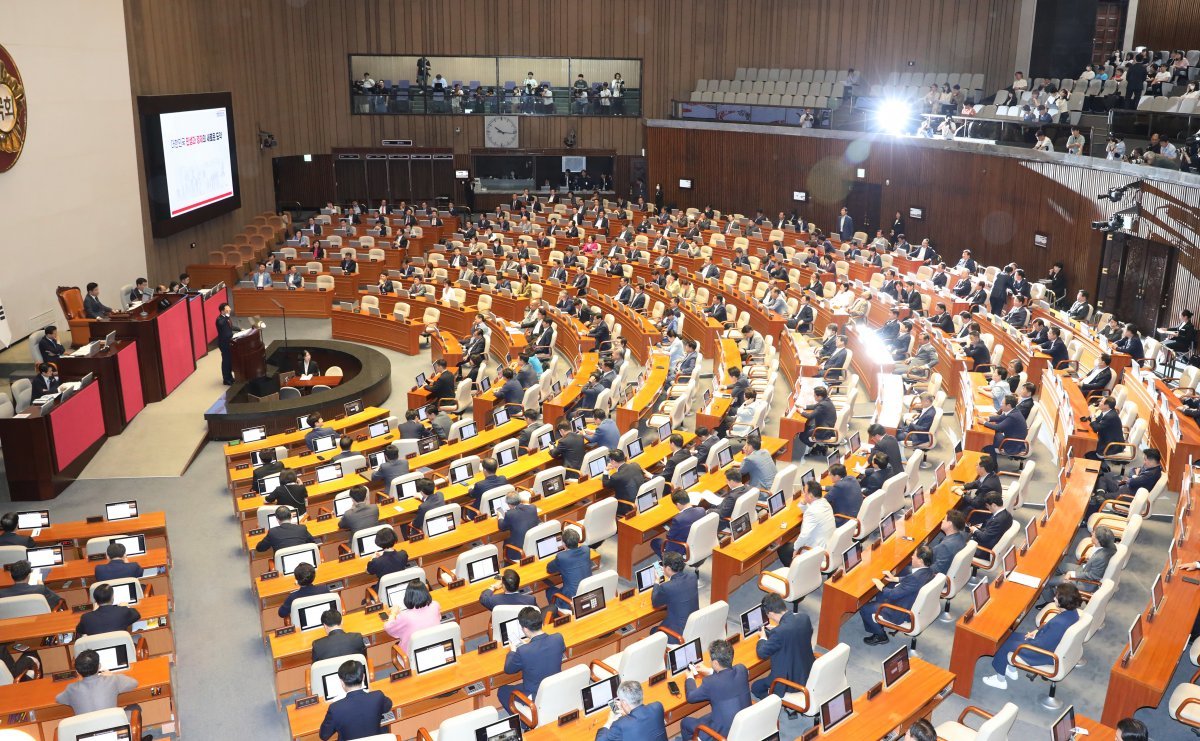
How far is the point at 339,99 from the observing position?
34.5 meters

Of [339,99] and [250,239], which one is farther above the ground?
[339,99]

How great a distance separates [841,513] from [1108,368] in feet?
18.9

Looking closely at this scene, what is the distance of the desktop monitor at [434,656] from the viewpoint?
7.56 m

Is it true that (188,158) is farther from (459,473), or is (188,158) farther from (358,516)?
(358,516)

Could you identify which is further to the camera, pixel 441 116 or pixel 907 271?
pixel 441 116

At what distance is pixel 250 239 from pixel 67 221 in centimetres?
905

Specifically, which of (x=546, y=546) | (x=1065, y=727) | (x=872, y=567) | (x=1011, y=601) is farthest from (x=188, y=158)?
(x=1065, y=727)

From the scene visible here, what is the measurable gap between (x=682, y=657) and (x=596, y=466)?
14.7 ft

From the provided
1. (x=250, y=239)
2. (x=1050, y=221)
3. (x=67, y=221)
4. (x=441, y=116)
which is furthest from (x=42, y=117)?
(x=1050, y=221)

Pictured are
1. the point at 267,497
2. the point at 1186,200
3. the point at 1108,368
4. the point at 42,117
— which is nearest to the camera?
the point at 267,497

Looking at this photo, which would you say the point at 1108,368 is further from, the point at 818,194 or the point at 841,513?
the point at 818,194

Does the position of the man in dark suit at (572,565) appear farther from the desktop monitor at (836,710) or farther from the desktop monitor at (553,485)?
the desktop monitor at (836,710)

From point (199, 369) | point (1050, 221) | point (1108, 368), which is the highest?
point (1050, 221)

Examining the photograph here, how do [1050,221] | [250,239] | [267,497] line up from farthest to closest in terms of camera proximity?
[250,239]
[1050,221]
[267,497]
